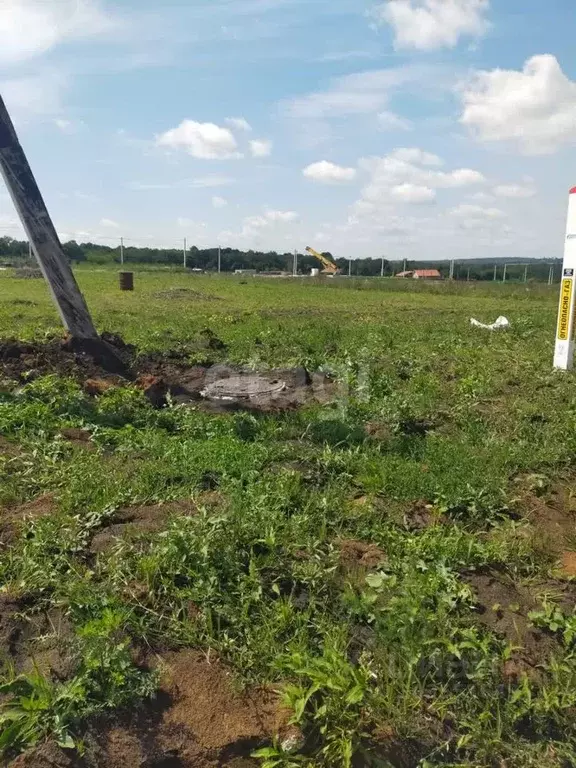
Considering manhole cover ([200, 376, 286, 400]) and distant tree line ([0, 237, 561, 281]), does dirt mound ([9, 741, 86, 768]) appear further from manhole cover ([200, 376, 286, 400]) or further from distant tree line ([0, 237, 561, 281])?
distant tree line ([0, 237, 561, 281])

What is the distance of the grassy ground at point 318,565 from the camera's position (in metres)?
2.51

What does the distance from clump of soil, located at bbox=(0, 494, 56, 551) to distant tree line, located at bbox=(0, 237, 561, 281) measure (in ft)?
124

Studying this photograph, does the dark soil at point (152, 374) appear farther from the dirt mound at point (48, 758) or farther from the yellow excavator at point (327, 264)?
the yellow excavator at point (327, 264)

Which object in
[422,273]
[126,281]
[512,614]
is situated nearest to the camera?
[512,614]

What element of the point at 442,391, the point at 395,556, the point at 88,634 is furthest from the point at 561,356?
the point at 88,634

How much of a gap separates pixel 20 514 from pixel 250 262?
47.1m

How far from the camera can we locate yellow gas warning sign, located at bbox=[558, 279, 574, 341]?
7.99 meters

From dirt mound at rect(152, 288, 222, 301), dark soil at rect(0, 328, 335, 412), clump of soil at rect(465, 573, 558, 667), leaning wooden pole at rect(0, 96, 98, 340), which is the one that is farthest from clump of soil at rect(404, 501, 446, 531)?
dirt mound at rect(152, 288, 222, 301)

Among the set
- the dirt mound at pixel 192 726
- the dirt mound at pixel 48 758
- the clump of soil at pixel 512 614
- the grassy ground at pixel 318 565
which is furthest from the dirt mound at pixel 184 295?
the dirt mound at pixel 48 758

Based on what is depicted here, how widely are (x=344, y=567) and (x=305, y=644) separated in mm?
627

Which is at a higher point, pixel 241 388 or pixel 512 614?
pixel 241 388

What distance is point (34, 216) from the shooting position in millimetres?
7180

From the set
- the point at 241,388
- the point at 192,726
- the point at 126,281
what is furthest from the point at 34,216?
the point at 126,281

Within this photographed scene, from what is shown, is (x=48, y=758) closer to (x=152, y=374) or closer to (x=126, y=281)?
(x=152, y=374)
